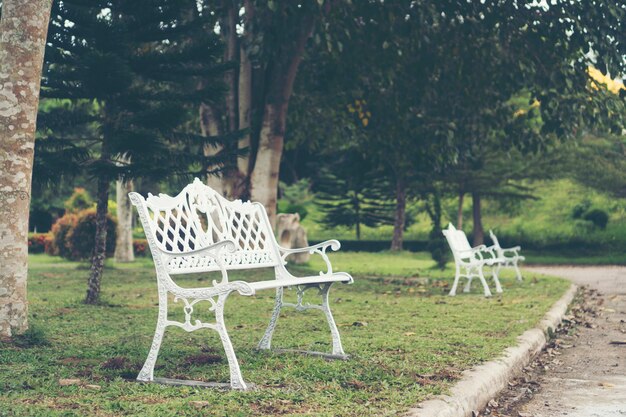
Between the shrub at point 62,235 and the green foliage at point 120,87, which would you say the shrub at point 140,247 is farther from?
the green foliage at point 120,87

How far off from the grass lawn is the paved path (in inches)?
19.4

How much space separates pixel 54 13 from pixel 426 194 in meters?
25.0

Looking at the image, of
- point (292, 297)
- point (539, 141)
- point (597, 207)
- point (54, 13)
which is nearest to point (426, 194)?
point (597, 207)

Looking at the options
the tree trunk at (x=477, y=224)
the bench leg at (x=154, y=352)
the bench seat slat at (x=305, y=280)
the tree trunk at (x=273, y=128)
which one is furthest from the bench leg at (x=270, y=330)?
the tree trunk at (x=477, y=224)

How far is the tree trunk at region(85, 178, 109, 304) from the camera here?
35.3ft

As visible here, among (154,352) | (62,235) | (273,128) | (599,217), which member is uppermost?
(273,128)

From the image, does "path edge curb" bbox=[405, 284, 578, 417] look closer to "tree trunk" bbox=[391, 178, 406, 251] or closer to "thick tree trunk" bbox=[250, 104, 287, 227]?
"thick tree trunk" bbox=[250, 104, 287, 227]

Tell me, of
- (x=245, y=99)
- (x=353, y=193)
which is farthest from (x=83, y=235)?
(x=353, y=193)

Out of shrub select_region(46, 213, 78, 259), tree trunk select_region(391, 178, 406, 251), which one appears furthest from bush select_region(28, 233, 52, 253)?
tree trunk select_region(391, 178, 406, 251)

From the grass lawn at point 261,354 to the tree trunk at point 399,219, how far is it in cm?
1822

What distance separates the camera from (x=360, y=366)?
630cm

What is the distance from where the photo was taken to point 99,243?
35.3 feet

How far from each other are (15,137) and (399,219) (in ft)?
83.9

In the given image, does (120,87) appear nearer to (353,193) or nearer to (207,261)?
(207,261)
